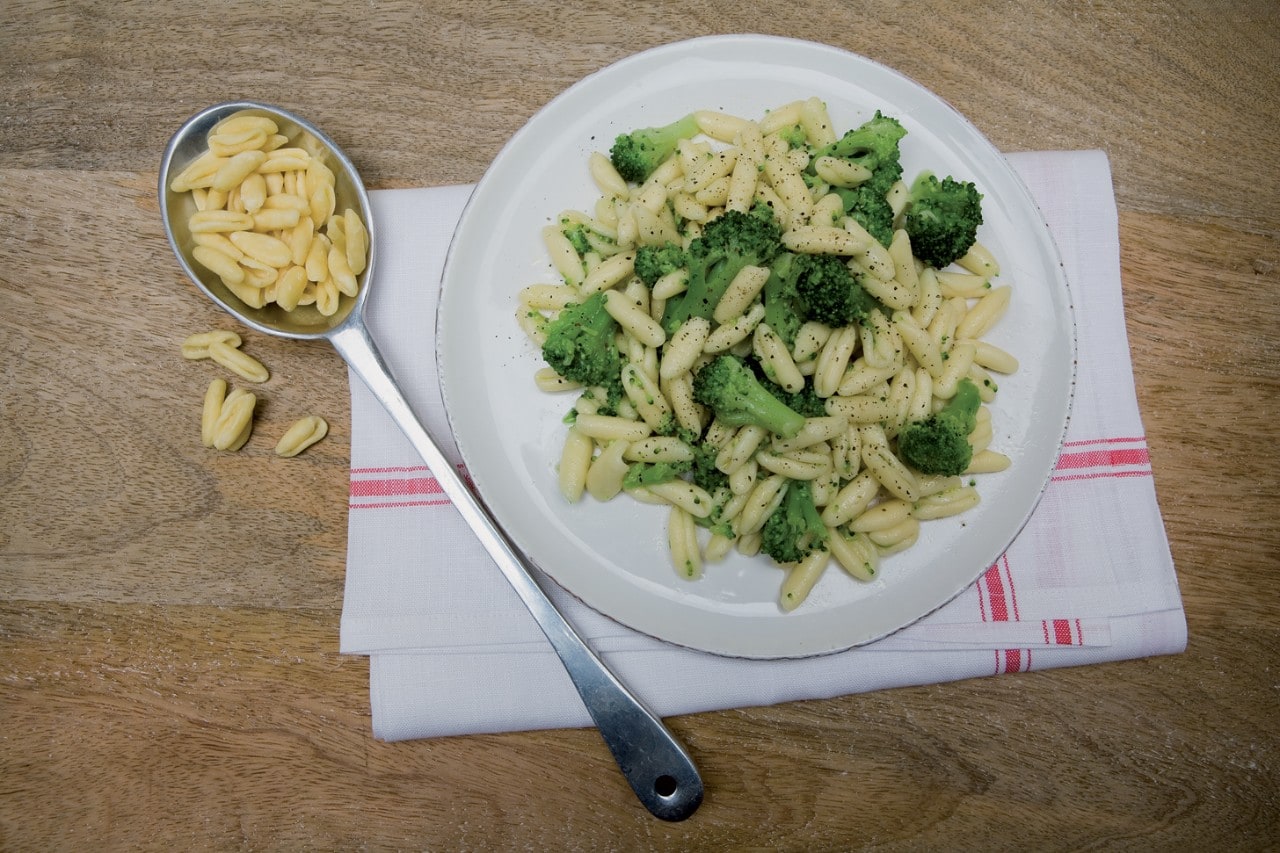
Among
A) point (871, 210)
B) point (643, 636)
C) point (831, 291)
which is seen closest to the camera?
point (831, 291)

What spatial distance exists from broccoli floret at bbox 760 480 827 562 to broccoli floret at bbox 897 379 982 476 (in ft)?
0.68

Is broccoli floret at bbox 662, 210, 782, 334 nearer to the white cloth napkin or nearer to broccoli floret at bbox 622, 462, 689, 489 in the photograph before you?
broccoli floret at bbox 622, 462, 689, 489

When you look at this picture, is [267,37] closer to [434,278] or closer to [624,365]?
[434,278]

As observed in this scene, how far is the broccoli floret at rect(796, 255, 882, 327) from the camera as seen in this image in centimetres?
141

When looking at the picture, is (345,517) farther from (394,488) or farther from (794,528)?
(794,528)

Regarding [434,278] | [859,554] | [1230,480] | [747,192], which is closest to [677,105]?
[747,192]

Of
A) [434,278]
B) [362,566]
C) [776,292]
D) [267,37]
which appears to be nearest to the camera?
[776,292]

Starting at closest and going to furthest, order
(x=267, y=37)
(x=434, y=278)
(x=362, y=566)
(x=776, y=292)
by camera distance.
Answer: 1. (x=776, y=292)
2. (x=362, y=566)
3. (x=434, y=278)
4. (x=267, y=37)

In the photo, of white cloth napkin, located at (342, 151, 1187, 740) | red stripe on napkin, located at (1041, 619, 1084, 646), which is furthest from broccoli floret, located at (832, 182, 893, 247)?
red stripe on napkin, located at (1041, 619, 1084, 646)

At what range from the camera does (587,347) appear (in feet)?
4.91

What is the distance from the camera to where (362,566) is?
5.38 feet

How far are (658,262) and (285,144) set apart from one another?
88 cm

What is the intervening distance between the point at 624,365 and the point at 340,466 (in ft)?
2.25

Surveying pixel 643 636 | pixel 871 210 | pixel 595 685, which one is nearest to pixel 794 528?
pixel 643 636
